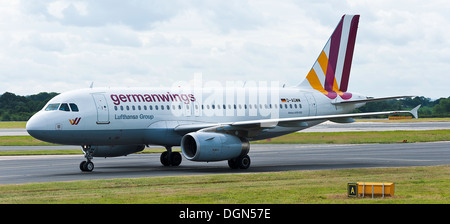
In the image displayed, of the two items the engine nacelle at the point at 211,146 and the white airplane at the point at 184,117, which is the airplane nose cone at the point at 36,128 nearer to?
the white airplane at the point at 184,117

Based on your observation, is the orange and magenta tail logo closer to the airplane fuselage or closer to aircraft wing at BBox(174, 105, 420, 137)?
the airplane fuselage

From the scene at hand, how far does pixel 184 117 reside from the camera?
Answer: 33594 mm

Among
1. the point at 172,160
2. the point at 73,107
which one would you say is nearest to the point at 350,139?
the point at 172,160

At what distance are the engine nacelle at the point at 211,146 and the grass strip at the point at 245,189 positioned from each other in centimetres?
347

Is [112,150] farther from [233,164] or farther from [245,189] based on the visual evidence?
[245,189]

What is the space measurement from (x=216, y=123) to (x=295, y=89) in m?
6.37

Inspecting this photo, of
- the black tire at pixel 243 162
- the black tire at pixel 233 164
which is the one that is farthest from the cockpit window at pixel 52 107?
the black tire at pixel 243 162

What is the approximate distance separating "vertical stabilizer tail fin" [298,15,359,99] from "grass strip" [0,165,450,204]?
1244cm

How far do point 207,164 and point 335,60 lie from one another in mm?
10128

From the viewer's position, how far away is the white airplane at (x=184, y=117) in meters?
30.1

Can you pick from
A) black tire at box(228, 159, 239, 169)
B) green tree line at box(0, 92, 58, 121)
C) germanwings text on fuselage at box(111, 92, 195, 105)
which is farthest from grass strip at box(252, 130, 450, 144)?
green tree line at box(0, 92, 58, 121)

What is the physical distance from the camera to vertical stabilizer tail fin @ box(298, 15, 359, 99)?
→ 130 ft
